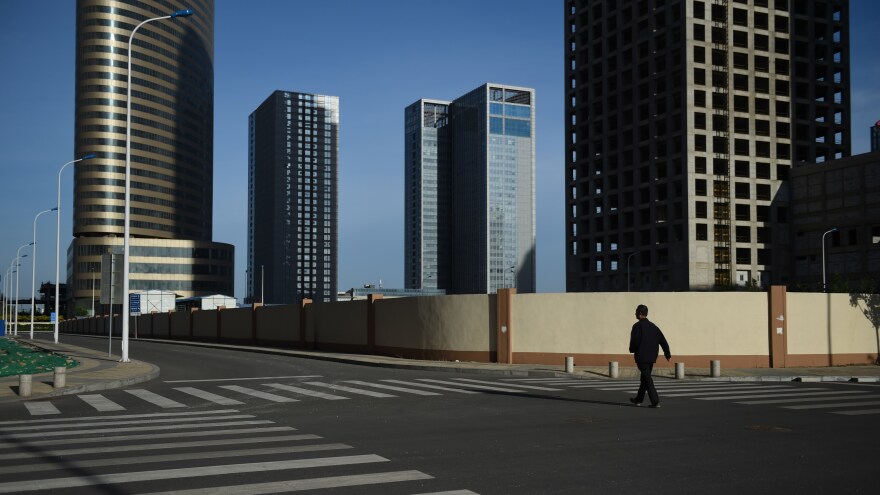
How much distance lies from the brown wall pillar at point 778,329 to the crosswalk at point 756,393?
6.60 m

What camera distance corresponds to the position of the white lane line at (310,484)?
7625mm

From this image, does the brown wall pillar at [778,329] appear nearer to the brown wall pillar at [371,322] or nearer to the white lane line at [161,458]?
the brown wall pillar at [371,322]

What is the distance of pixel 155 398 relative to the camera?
56.1 feet

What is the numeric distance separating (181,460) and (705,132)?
299 feet

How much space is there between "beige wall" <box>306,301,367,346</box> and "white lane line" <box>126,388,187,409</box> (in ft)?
61.0

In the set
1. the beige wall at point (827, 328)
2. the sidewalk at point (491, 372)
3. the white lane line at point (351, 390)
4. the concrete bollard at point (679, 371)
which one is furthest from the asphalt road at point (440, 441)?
the beige wall at point (827, 328)

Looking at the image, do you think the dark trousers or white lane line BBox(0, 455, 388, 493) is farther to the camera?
the dark trousers

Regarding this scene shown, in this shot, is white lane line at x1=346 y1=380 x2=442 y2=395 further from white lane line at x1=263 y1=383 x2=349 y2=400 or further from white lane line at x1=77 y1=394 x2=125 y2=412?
white lane line at x1=77 y1=394 x2=125 y2=412

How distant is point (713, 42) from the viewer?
9381cm

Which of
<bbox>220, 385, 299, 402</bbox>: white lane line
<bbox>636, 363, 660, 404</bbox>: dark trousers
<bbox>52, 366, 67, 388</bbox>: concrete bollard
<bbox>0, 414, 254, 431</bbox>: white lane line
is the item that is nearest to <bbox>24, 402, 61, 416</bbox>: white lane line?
<bbox>0, 414, 254, 431</bbox>: white lane line

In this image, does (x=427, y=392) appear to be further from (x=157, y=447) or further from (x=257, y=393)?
(x=157, y=447)

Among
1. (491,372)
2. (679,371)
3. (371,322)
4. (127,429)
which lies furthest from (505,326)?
(127,429)

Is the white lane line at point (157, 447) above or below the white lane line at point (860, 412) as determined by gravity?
above

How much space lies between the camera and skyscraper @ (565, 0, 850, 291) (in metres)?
91.9
